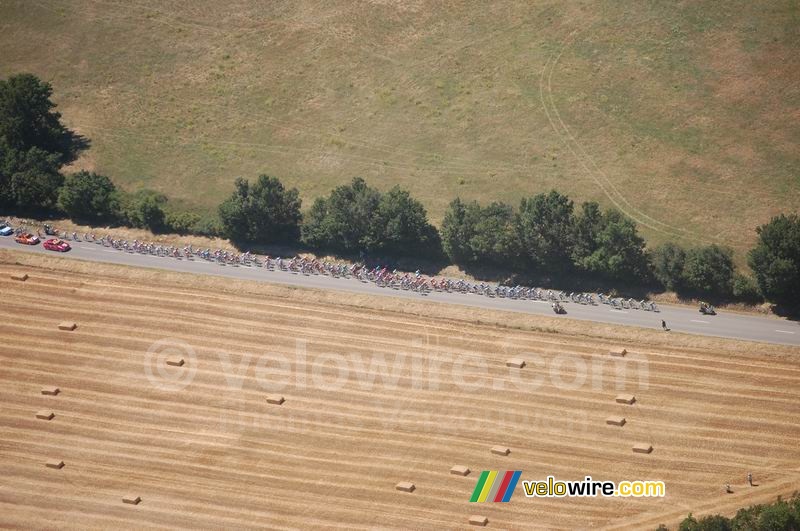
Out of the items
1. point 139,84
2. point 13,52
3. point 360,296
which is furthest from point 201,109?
point 360,296

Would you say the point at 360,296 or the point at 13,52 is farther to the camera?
the point at 13,52

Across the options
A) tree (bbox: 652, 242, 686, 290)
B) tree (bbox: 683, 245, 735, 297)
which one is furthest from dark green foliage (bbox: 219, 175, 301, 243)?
tree (bbox: 683, 245, 735, 297)

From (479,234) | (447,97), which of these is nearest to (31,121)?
(447,97)

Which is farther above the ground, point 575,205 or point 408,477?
point 575,205

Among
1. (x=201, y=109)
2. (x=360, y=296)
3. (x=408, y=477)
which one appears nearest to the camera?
(x=408, y=477)

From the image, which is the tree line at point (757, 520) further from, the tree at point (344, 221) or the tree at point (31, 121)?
the tree at point (31, 121)

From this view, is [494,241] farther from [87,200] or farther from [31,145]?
[31,145]

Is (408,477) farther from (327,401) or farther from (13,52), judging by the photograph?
(13,52)

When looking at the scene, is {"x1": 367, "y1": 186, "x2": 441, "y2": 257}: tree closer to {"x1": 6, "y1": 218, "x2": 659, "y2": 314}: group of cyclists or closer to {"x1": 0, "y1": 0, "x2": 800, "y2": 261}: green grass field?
{"x1": 6, "y1": 218, "x2": 659, "y2": 314}: group of cyclists

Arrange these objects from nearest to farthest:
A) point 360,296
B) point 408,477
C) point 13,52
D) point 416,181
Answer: point 408,477 → point 360,296 → point 416,181 → point 13,52
